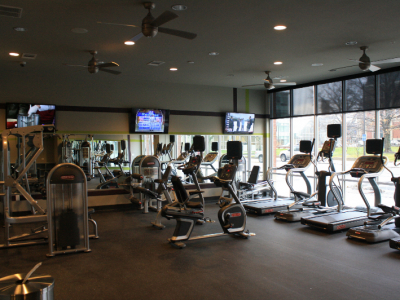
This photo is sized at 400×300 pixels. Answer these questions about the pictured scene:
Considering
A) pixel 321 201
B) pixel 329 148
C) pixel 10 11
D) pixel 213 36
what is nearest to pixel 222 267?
pixel 213 36

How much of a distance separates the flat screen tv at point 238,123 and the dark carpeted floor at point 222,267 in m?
4.54

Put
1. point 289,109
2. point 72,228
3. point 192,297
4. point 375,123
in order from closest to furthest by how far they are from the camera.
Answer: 1. point 192,297
2. point 72,228
3. point 375,123
4. point 289,109

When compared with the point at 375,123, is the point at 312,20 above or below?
above

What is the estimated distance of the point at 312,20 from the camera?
15.3 ft

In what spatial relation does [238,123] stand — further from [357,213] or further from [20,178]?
→ [20,178]

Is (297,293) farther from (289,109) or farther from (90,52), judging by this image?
(289,109)

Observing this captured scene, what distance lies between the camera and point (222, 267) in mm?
4430

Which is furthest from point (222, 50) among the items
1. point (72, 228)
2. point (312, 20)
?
point (72, 228)

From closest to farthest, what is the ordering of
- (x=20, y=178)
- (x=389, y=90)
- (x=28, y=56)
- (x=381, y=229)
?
(x=20, y=178), (x=381, y=229), (x=28, y=56), (x=389, y=90)

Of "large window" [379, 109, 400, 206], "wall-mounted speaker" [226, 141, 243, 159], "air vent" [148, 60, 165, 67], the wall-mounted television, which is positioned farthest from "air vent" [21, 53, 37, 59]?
"large window" [379, 109, 400, 206]

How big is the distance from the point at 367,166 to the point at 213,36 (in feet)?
13.8

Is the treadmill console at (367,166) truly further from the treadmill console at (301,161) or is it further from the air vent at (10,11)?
the air vent at (10,11)

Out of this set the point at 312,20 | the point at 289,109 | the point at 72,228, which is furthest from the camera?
the point at 289,109

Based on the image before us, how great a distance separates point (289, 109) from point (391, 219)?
4857 millimetres
